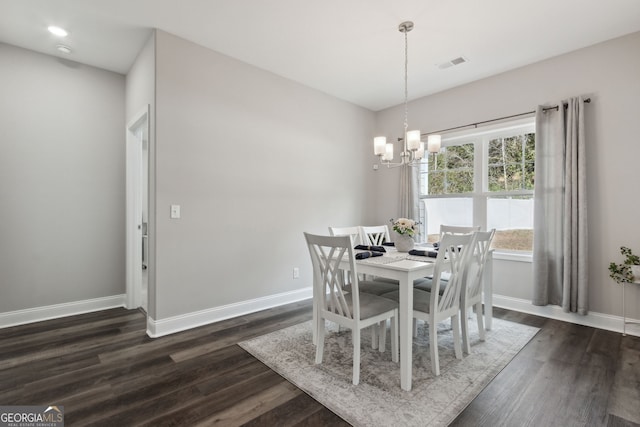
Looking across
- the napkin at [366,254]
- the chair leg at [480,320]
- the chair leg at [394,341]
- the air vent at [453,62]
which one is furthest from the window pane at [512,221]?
the chair leg at [394,341]

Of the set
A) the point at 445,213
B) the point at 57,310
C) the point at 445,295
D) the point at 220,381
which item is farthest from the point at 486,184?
the point at 57,310

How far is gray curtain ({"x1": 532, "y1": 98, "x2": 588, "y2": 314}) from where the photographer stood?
2.99m

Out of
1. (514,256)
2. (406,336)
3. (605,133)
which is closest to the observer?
(406,336)

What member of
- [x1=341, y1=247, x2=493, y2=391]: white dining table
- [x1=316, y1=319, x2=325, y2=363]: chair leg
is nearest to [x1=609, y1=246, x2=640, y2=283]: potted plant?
[x1=341, y1=247, x2=493, y2=391]: white dining table

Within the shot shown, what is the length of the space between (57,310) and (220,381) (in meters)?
2.41

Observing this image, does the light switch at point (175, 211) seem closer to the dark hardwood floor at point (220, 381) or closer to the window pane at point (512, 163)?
the dark hardwood floor at point (220, 381)

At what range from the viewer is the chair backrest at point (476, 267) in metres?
2.38

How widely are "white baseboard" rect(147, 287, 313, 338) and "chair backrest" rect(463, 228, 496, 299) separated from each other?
6.80 feet

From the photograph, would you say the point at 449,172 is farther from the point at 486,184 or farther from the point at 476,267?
the point at 476,267

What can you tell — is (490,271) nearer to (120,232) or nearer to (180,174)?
(180,174)

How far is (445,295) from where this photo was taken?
2178 millimetres

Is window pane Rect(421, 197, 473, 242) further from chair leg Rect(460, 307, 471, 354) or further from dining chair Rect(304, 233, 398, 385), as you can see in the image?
dining chair Rect(304, 233, 398, 385)

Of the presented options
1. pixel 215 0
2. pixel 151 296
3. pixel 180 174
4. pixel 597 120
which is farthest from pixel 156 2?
pixel 597 120

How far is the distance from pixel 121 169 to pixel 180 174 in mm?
1243
